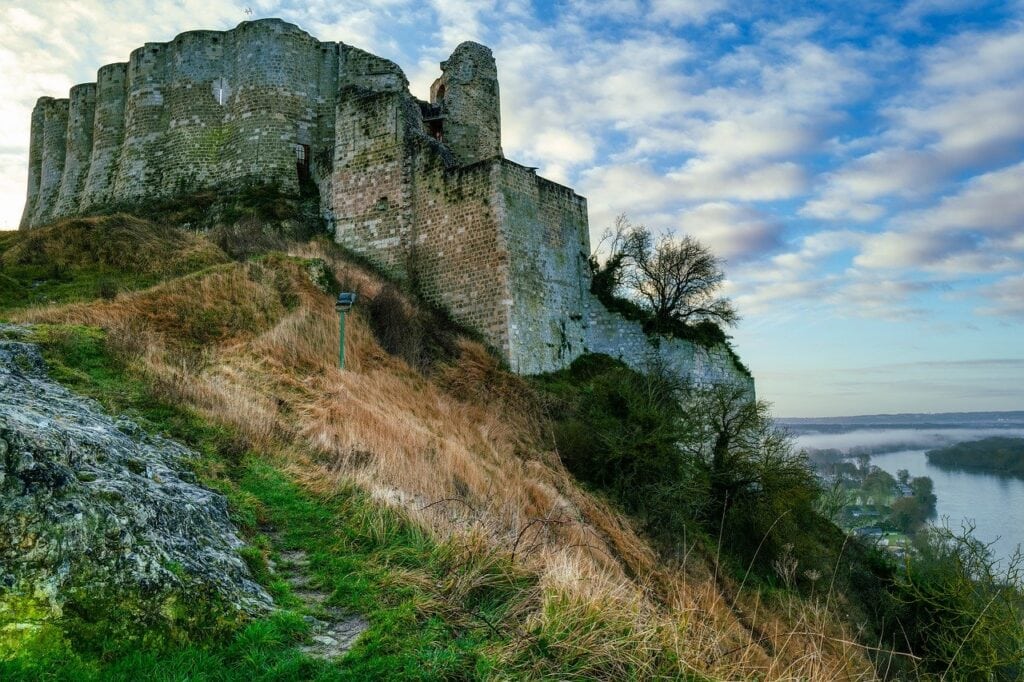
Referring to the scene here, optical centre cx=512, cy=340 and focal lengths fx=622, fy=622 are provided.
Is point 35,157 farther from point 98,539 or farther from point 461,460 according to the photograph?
point 98,539

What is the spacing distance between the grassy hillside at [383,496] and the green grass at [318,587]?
0.02 m

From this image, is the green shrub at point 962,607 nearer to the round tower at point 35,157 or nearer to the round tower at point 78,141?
the round tower at point 78,141

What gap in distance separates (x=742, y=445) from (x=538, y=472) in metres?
8.19

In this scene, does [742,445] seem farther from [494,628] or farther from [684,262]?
[494,628]

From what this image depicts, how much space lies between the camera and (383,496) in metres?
5.96

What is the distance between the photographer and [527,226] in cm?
1802

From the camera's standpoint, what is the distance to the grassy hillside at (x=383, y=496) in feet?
11.7

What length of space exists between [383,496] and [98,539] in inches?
99.5

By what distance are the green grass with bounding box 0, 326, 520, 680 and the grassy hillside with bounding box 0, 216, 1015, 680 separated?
0.02 metres

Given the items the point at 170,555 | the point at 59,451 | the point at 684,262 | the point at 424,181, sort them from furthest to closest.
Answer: the point at 684,262 < the point at 424,181 < the point at 59,451 < the point at 170,555

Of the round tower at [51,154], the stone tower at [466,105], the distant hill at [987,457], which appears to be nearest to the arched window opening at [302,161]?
the stone tower at [466,105]

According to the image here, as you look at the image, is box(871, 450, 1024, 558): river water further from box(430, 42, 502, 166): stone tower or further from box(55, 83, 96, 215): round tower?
box(55, 83, 96, 215): round tower

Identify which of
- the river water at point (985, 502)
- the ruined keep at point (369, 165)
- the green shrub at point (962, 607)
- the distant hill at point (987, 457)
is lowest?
the river water at point (985, 502)

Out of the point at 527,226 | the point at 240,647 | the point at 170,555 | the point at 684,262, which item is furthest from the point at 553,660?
the point at 684,262
